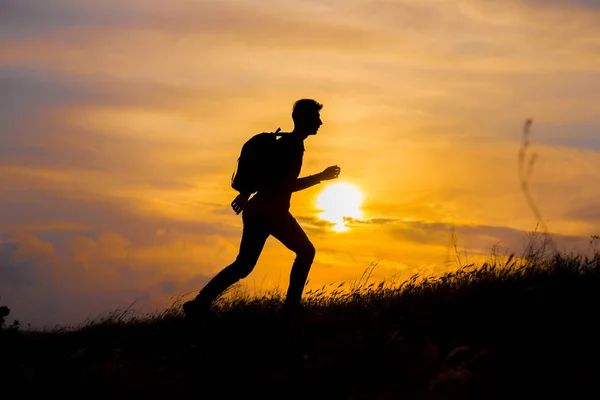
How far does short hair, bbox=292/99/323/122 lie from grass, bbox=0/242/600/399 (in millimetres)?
2247

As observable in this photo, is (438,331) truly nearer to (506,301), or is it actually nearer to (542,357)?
(506,301)

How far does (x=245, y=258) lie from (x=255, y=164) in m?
1.08

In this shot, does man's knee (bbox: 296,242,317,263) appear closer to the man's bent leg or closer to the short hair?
the man's bent leg

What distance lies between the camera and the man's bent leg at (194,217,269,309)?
29.4 feet

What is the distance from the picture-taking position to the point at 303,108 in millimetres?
8969

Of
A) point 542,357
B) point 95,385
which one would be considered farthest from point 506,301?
point 95,385

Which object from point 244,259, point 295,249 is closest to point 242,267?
point 244,259

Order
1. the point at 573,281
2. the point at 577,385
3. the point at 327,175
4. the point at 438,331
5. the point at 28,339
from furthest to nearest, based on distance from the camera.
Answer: the point at 28,339 < the point at 327,175 < the point at 573,281 < the point at 438,331 < the point at 577,385

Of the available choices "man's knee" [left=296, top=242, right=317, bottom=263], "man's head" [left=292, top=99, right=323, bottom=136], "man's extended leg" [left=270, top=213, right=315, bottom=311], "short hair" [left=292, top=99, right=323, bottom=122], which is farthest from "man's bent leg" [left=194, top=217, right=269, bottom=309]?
"short hair" [left=292, top=99, right=323, bottom=122]

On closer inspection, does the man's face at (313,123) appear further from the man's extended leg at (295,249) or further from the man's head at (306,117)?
the man's extended leg at (295,249)

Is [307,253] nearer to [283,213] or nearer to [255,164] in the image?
[283,213]

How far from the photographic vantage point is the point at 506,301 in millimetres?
7105

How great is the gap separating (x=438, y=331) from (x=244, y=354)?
1.92 meters

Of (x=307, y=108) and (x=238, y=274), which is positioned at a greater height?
(x=307, y=108)
